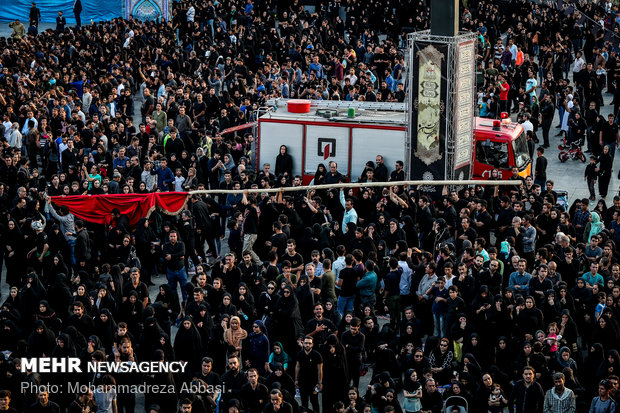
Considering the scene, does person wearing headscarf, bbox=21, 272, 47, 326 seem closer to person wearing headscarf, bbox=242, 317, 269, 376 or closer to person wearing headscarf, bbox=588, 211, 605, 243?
person wearing headscarf, bbox=242, 317, 269, 376

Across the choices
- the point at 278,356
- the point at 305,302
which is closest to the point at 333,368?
the point at 278,356

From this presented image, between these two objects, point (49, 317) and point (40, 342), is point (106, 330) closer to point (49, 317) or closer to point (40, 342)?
point (40, 342)

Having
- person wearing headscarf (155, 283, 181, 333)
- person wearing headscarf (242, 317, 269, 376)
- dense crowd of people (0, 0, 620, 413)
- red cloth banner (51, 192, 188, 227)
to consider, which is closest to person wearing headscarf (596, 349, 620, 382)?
dense crowd of people (0, 0, 620, 413)

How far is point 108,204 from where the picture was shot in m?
20.6

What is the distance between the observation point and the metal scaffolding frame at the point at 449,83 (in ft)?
73.0

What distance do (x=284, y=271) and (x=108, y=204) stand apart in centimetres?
431

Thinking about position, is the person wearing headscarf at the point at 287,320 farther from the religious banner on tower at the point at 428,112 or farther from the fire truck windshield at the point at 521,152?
the fire truck windshield at the point at 521,152

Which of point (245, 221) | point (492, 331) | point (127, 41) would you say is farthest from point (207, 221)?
point (127, 41)

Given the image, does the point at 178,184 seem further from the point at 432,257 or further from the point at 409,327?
the point at 409,327

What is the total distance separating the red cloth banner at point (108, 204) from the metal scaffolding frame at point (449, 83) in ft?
18.1

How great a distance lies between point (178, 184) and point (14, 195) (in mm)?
3237

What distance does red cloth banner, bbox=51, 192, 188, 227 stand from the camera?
20.5m

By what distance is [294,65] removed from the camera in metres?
33.0

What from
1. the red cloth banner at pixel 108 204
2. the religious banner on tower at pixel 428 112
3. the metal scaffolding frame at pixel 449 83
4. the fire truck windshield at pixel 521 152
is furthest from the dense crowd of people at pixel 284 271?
the metal scaffolding frame at pixel 449 83
